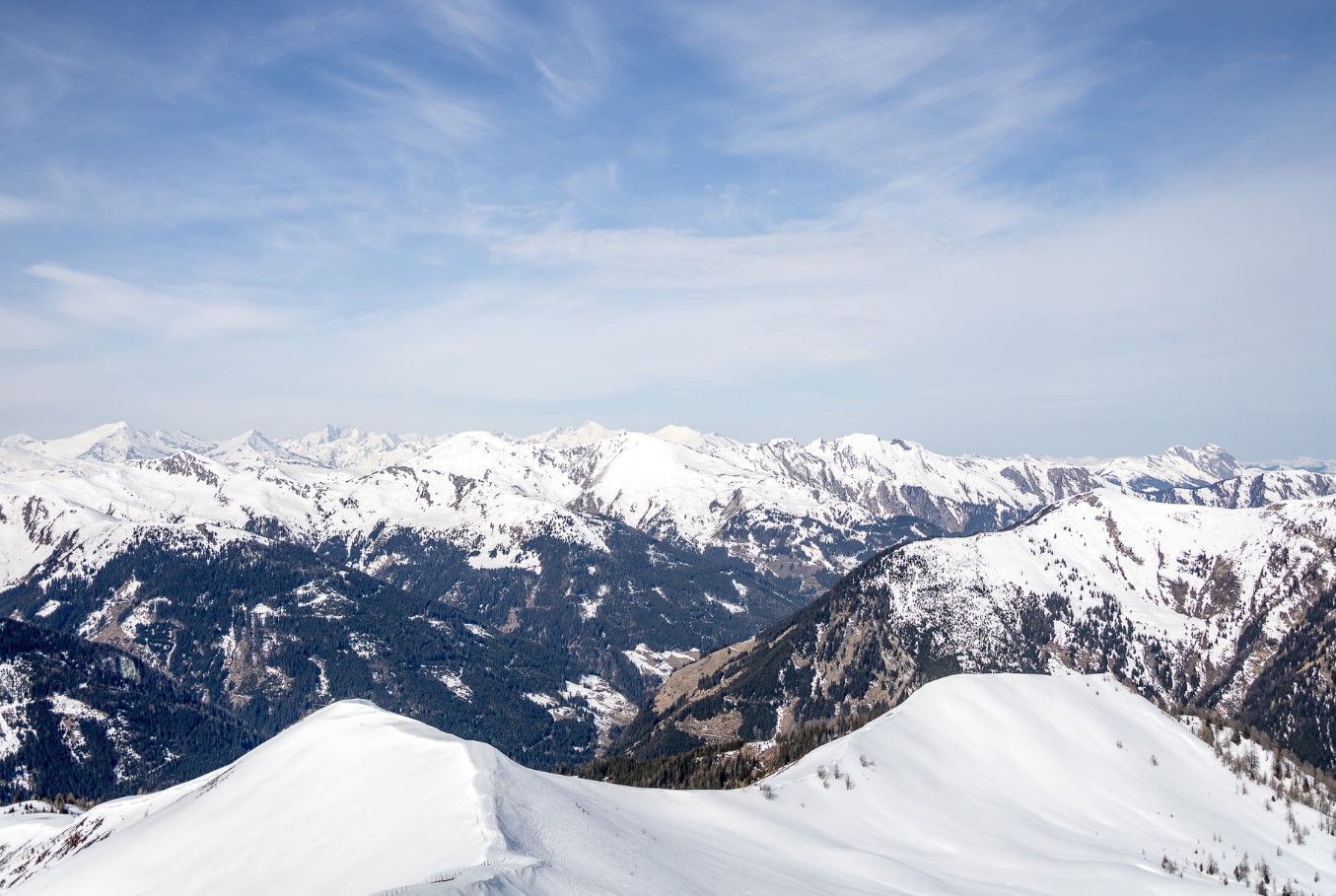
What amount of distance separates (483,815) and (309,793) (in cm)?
2089

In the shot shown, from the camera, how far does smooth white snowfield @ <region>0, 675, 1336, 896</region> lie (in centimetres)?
4409

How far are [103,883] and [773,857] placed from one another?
48443 mm

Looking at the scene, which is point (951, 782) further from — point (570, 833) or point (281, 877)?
point (281, 877)

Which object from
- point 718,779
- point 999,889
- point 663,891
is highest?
point 663,891

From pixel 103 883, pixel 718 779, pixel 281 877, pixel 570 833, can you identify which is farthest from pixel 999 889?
pixel 103 883

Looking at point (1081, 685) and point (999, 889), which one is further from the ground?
point (1081, 685)

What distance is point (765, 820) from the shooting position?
64.9 m

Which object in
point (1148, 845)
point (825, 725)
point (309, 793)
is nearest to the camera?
point (309, 793)

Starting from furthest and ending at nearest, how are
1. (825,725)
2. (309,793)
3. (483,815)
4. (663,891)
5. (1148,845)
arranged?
1. (825,725)
2. (1148,845)
3. (309,793)
4. (483,815)
5. (663,891)

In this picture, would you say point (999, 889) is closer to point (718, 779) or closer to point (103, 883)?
point (718, 779)

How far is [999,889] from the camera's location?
53344mm

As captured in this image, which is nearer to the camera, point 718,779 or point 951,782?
point 951,782

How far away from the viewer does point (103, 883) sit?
5884cm

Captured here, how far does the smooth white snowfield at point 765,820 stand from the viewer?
145ft
